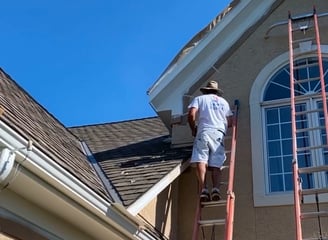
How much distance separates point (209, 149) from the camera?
636 cm

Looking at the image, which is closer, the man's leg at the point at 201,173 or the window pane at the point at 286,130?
the man's leg at the point at 201,173

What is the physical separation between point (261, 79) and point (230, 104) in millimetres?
538

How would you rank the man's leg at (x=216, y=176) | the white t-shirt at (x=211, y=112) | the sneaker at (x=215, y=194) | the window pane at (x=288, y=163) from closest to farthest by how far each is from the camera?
the sneaker at (x=215, y=194)
the man's leg at (x=216, y=176)
the white t-shirt at (x=211, y=112)
the window pane at (x=288, y=163)

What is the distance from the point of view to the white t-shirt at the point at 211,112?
6504 millimetres

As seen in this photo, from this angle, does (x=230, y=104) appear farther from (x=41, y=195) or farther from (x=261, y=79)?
(x=41, y=195)

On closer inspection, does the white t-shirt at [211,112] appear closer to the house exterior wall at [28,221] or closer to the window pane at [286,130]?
the window pane at [286,130]

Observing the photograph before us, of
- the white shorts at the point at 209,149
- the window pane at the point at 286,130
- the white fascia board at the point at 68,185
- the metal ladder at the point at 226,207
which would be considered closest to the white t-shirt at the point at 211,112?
the white shorts at the point at 209,149

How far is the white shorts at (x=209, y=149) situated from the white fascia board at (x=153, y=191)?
0.28 metres

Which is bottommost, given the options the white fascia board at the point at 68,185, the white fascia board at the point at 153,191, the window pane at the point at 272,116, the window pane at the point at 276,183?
the white fascia board at the point at 68,185

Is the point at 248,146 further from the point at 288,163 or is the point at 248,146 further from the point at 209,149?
the point at 209,149

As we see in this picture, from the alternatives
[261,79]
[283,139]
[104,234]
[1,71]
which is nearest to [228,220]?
[104,234]

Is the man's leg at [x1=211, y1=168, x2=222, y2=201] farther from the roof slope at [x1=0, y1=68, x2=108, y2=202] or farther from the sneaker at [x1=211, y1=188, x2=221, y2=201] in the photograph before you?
the roof slope at [x1=0, y1=68, x2=108, y2=202]

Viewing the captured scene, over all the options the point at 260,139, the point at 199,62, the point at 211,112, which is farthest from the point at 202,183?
the point at 199,62

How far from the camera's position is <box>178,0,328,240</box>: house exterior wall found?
20.9 feet
